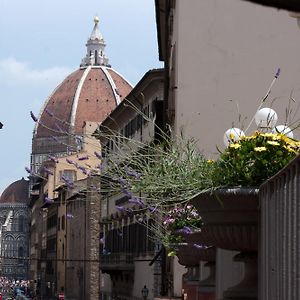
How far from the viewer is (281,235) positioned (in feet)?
21.1

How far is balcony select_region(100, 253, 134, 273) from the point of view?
50.9 metres

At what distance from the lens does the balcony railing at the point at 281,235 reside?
19.2 ft

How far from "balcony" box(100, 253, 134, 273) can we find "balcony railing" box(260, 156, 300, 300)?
43420 millimetres

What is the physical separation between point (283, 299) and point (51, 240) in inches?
4217

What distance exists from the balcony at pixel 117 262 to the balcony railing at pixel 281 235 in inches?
1709

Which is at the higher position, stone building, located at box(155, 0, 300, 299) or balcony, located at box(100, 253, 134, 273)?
stone building, located at box(155, 0, 300, 299)

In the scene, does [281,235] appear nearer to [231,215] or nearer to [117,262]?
[231,215]

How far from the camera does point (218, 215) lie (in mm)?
7656

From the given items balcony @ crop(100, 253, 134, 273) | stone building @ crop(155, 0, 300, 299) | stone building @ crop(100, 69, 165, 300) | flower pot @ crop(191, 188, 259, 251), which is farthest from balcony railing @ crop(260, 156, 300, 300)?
balcony @ crop(100, 253, 134, 273)

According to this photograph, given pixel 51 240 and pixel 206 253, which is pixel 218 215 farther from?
pixel 51 240

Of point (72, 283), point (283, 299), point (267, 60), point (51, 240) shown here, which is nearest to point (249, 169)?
point (283, 299)

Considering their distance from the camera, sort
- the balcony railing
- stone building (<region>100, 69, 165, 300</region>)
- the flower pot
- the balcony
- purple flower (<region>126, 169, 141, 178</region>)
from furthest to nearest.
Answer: the balcony → stone building (<region>100, 69, 165, 300</region>) → purple flower (<region>126, 169, 141, 178</region>) → the flower pot → the balcony railing

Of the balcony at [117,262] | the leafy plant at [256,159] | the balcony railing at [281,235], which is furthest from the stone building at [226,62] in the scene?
the balcony at [117,262]

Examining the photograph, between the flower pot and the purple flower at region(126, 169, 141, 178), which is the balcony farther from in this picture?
the flower pot
